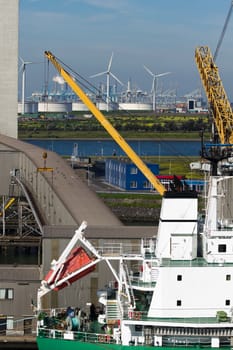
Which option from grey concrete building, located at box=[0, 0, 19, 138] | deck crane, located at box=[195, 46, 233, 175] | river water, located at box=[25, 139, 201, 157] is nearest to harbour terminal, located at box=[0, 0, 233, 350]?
grey concrete building, located at box=[0, 0, 19, 138]

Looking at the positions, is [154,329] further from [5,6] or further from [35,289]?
[5,6]

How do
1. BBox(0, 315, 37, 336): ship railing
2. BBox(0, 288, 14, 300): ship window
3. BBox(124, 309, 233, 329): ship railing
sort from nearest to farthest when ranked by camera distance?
BBox(124, 309, 233, 329): ship railing → BBox(0, 315, 37, 336): ship railing → BBox(0, 288, 14, 300): ship window

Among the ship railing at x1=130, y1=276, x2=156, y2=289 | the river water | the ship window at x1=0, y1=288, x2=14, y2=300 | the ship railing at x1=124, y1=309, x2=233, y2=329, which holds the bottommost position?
the ship railing at x1=124, y1=309, x2=233, y2=329

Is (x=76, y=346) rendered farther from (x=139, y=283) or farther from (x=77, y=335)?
(x=139, y=283)

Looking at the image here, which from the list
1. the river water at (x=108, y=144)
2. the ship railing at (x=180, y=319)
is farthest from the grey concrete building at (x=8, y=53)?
the river water at (x=108, y=144)

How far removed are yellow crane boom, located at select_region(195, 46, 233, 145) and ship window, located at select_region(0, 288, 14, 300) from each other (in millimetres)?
23678

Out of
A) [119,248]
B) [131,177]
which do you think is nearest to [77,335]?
[119,248]

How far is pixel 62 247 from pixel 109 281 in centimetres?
129

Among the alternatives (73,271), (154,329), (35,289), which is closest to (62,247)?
(35,289)

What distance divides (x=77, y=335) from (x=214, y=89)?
28.6 meters

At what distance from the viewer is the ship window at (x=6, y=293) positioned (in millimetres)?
21109

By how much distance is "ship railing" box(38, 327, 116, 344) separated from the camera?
17.1 metres

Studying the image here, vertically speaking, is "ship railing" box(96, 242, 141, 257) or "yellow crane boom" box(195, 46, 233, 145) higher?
"yellow crane boom" box(195, 46, 233, 145)

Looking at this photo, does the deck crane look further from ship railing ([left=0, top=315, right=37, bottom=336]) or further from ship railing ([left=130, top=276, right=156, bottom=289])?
ship railing ([left=130, top=276, right=156, bottom=289])
